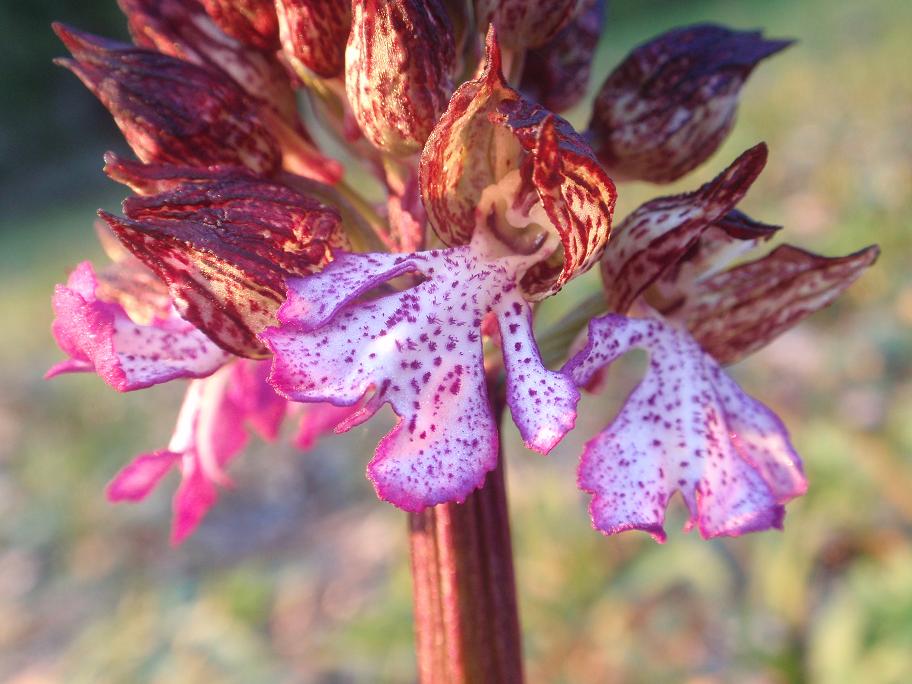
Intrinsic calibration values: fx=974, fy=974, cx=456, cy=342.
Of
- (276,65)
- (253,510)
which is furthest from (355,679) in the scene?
(276,65)

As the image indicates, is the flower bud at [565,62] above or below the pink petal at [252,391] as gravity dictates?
above

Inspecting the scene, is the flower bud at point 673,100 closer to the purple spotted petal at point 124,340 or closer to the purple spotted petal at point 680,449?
the purple spotted petal at point 680,449

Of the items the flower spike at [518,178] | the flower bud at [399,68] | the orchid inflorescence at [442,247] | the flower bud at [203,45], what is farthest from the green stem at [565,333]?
the flower bud at [203,45]

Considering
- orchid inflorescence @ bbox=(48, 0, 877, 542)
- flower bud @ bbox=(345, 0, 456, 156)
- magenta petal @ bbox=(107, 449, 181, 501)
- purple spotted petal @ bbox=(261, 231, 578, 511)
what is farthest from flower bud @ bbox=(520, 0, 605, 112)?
magenta petal @ bbox=(107, 449, 181, 501)

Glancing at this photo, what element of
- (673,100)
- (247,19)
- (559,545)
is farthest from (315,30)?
(559,545)

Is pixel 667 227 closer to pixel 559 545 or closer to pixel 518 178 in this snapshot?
pixel 518 178

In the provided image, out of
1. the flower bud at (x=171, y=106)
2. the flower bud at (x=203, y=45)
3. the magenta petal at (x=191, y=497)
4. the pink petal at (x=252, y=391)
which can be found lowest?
the magenta petal at (x=191, y=497)

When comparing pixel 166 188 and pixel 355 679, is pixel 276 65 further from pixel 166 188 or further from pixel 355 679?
pixel 355 679

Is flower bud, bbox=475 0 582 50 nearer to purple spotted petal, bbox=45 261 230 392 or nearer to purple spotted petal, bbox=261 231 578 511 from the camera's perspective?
purple spotted petal, bbox=261 231 578 511
